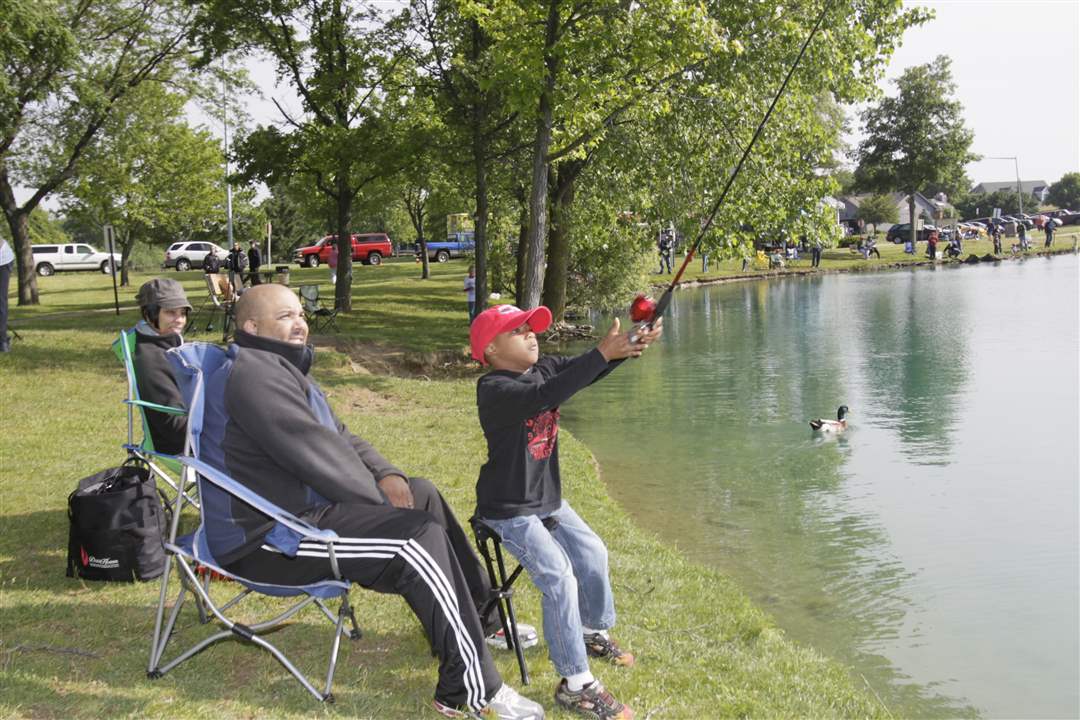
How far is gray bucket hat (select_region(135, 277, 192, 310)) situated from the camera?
20.7ft

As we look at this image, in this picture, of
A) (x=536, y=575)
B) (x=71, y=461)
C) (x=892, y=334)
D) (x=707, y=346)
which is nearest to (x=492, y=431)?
(x=536, y=575)

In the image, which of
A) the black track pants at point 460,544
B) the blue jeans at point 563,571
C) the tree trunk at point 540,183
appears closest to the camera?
the blue jeans at point 563,571

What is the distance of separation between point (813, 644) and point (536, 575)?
344cm

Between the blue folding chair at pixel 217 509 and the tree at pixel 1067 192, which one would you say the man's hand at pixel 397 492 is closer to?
the blue folding chair at pixel 217 509

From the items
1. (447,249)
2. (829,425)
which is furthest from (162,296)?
(447,249)

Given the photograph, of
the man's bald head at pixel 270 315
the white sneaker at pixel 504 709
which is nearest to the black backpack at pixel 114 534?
the man's bald head at pixel 270 315

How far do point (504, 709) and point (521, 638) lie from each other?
3.43 feet

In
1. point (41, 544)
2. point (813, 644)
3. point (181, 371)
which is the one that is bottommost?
point (813, 644)

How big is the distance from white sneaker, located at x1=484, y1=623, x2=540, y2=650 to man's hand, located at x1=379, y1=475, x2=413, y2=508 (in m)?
0.89

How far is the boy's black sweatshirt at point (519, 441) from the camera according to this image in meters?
4.27

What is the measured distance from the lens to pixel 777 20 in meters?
17.6

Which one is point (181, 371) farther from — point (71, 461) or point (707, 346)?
point (707, 346)

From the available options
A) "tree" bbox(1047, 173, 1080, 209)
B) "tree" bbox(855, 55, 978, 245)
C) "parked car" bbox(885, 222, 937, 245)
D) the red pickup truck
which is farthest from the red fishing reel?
"tree" bbox(1047, 173, 1080, 209)

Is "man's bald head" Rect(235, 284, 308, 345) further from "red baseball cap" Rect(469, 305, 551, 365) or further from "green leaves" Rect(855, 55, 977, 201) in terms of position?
"green leaves" Rect(855, 55, 977, 201)
